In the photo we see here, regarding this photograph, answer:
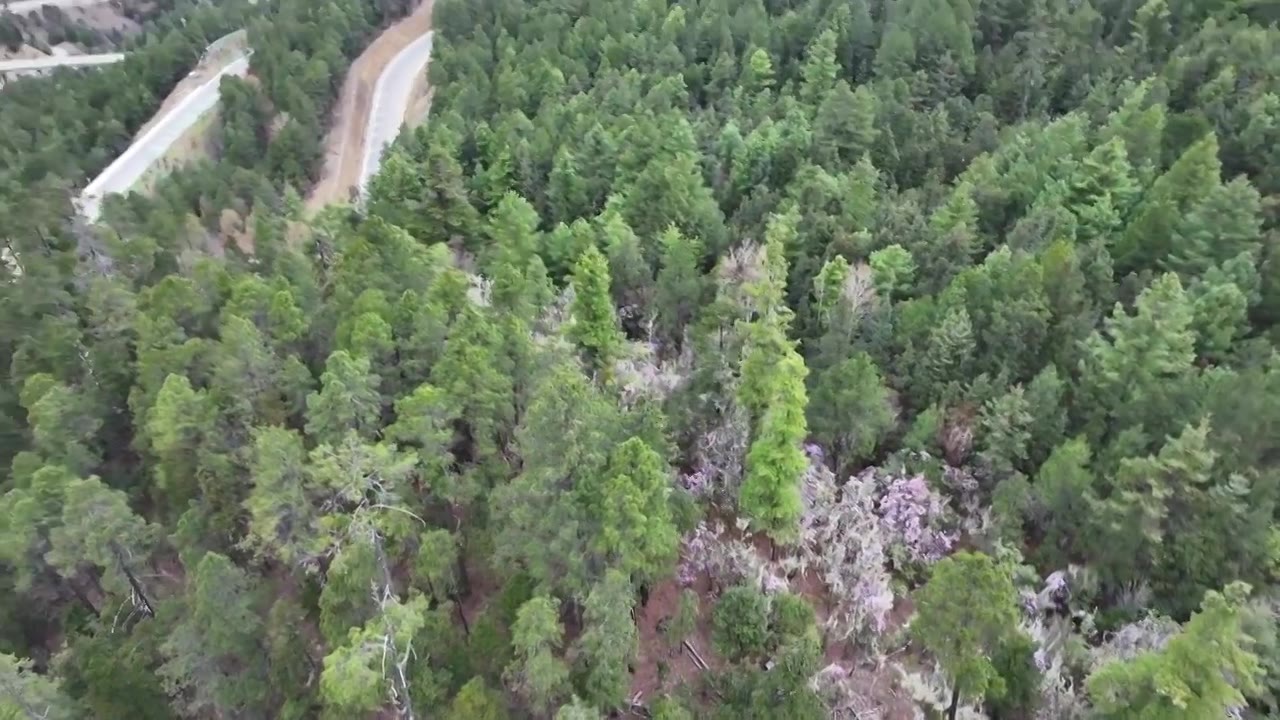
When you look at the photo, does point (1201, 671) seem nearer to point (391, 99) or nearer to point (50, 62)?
point (391, 99)

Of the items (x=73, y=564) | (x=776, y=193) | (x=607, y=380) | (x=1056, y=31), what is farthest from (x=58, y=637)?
(x=1056, y=31)

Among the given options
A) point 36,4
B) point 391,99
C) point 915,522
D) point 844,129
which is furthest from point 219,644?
point 36,4

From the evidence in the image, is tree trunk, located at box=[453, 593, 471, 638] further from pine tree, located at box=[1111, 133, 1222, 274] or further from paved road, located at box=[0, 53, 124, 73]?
paved road, located at box=[0, 53, 124, 73]

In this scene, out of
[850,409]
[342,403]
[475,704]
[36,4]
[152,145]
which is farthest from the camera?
[36,4]

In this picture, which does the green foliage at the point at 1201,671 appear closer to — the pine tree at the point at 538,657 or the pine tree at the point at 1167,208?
the pine tree at the point at 538,657

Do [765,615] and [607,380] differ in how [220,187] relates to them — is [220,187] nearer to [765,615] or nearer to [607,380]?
[607,380]

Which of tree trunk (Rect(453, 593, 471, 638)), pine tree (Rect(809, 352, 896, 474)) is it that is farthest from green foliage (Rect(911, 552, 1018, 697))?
tree trunk (Rect(453, 593, 471, 638))
